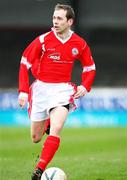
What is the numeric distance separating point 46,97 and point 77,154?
495 cm

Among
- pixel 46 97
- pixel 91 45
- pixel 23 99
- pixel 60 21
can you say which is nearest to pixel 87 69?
pixel 46 97

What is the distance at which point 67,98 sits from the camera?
34.6 ft

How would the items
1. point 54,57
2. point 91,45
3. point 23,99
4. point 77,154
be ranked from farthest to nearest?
point 91,45, point 77,154, point 54,57, point 23,99

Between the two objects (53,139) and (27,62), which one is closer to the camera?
(53,139)

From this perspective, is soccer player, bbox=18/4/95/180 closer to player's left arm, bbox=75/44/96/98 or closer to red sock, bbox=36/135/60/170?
player's left arm, bbox=75/44/96/98

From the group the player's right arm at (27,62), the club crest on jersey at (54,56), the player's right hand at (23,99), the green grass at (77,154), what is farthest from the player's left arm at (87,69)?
the green grass at (77,154)

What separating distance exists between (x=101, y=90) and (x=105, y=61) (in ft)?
2.84

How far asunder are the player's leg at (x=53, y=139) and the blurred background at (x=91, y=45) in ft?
38.0

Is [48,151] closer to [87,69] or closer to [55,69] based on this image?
[55,69]

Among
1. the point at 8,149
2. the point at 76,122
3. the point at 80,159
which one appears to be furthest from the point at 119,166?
the point at 76,122

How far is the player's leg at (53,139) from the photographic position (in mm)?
10023

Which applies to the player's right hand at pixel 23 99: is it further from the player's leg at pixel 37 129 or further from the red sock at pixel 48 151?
the player's leg at pixel 37 129

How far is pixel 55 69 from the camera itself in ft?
35.1

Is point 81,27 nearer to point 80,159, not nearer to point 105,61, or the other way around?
point 105,61
